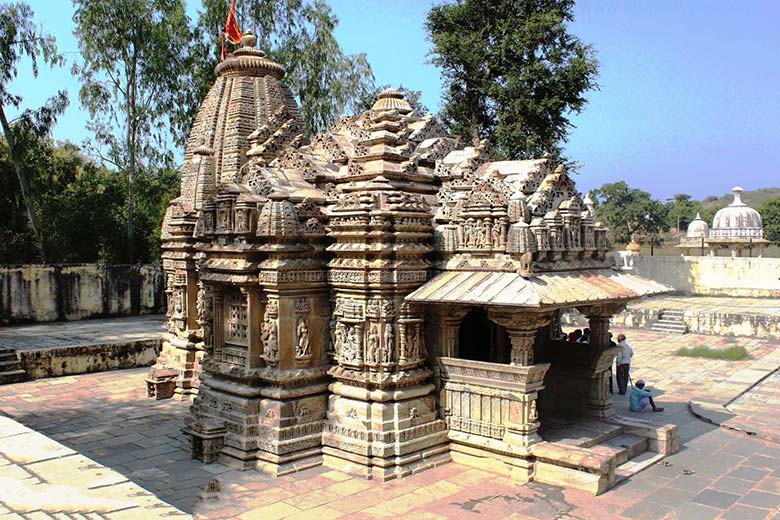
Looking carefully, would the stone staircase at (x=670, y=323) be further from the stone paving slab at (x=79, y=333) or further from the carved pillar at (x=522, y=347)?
the stone paving slab at (x=79, y=333)

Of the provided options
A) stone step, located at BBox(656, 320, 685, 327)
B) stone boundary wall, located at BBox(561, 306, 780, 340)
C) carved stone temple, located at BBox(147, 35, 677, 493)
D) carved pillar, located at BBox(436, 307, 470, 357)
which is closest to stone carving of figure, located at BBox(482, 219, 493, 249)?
carved stone temple, located at BBox(147, 35, 677, 493)

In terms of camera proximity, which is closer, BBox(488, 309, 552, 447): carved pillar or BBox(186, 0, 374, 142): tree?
BBox(488, 309, 552, 447): carved pillar

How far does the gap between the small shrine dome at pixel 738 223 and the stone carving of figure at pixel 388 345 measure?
92.0 feet

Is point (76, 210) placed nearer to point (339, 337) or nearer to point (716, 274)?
point (339, 337)

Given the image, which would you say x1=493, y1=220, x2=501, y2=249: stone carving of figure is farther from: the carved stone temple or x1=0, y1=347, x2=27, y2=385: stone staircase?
x1=0, y1=347, x2=27, y2=385: stone staircase

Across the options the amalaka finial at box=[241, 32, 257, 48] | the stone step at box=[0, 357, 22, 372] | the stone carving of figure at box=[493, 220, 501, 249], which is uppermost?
the amalaka finial at box=[241, 32, 257, 48]

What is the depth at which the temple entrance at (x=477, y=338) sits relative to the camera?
31.7 feet

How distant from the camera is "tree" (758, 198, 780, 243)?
163 ft

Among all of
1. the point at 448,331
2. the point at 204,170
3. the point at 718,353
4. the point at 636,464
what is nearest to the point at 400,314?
the point at 448,331

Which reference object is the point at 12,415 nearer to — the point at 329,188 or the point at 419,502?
the point at 329,188

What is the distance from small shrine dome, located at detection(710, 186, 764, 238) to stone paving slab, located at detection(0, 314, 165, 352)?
83.3ft

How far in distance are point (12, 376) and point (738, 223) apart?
30100 millimetres

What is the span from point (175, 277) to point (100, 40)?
52.2 feet

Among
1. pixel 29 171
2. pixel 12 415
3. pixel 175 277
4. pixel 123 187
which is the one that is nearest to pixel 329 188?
pixel 175 277
